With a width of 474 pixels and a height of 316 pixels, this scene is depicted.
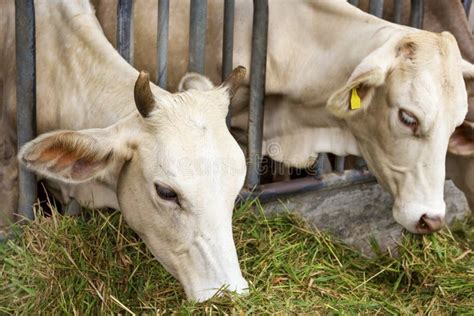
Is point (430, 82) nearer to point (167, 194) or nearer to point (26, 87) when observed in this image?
point (167, 194)

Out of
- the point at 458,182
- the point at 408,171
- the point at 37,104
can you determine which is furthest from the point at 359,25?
the point at 37,104

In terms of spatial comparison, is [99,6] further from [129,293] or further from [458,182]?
[458,182]

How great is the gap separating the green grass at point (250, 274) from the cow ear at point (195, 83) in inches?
27.4

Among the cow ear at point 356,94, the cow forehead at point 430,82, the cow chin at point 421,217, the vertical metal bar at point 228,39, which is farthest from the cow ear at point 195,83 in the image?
the cow chin at point 421,217

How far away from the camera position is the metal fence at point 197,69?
407 cm

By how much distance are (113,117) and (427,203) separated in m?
1.74

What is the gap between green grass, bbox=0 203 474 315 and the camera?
3.80 metres

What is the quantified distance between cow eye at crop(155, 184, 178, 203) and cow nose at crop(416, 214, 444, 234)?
164 centimetres

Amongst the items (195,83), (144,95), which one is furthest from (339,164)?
(144,95)

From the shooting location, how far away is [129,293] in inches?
154

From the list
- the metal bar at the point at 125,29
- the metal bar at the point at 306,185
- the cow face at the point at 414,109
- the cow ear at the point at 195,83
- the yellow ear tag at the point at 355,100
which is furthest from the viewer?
the metal bar at the point at 306,185

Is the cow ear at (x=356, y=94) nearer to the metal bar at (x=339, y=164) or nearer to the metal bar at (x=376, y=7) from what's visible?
the metal bar at (x=339, y=164)

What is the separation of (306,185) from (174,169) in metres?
1.80

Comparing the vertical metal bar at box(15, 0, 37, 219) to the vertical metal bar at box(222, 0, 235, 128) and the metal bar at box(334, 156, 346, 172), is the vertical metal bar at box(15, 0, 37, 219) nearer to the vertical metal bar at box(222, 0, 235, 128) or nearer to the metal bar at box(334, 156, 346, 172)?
→ the vertical metal bar at box(222, 0, 235, 128)
